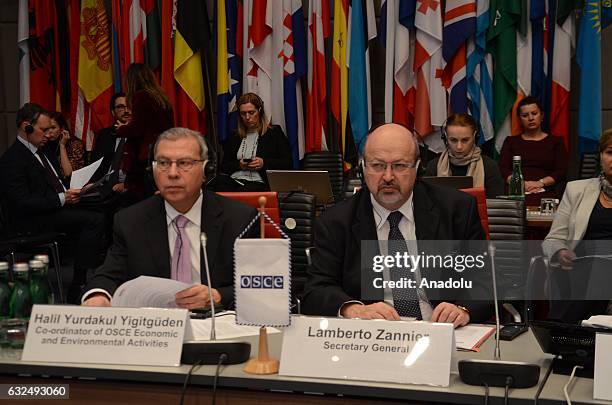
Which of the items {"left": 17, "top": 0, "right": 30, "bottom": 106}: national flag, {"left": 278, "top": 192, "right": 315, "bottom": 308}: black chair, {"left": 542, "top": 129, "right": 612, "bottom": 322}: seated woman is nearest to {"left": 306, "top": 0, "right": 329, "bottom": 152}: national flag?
{"left": 17, "top": 0, "right": 30, "bottom": 106}: national flag

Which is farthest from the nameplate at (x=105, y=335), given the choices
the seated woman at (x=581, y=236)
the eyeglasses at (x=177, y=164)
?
the seated woman at (x=581, y=236)

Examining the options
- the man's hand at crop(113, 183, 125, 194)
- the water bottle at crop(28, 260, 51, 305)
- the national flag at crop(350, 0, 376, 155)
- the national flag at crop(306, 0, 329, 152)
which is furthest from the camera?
the national flag at crop(306, 0, 329, 152)

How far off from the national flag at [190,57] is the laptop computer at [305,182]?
2449 mm

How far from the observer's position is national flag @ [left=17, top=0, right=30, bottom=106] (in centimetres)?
767

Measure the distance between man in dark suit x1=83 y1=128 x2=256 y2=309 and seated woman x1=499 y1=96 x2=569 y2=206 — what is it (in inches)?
144

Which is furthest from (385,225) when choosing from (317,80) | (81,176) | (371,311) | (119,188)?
(317,80)

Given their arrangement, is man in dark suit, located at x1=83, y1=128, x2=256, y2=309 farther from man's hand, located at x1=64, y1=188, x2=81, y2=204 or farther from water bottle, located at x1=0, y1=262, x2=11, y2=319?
man's hand, located at x1=64, y1=188, x2=81, y2=204

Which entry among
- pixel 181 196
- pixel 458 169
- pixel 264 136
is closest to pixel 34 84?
pixel 264 136

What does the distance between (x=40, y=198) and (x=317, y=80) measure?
8.88 feet

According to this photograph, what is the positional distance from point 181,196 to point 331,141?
470cm

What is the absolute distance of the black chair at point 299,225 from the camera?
3947 mm

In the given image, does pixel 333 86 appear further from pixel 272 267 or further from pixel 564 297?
pixel 272 267

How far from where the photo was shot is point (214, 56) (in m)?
7.58

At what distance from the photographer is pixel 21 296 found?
2215 millimetres
